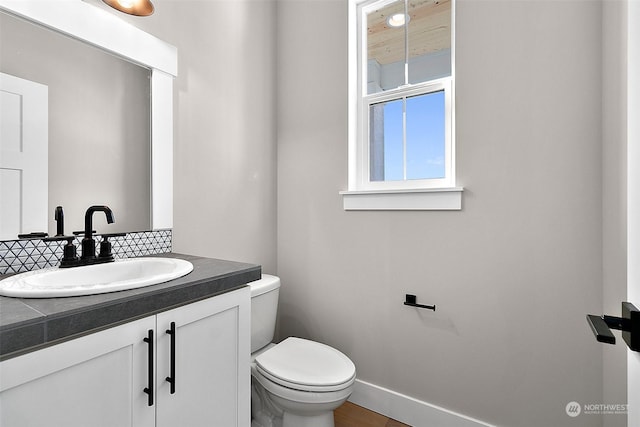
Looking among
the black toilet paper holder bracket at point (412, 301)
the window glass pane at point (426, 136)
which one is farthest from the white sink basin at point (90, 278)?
the window glass pane at point (426, 136)

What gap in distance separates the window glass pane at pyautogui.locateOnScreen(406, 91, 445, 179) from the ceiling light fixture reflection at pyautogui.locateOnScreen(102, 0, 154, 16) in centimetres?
126

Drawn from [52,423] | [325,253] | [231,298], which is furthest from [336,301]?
[52,423]

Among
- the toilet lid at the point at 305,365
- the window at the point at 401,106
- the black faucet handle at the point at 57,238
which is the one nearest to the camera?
the black faucet handle at the point at 57,238

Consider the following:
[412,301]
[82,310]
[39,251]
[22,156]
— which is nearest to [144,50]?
[22,156]

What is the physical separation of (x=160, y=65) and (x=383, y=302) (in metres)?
1.56

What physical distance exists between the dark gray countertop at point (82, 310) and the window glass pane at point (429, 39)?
1444 mm

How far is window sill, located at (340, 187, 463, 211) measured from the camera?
148 cm

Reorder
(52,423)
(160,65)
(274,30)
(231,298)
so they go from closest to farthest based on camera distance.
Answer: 1. (52,423)
2. (231,298)
3. (160,65)
4. (274,30)

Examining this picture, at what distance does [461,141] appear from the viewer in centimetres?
148

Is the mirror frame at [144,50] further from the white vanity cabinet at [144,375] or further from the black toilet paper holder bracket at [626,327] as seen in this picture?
the black toilet paper holder bracket at [626,327]

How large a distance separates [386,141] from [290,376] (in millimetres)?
1286

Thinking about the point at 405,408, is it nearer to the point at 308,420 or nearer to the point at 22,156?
the point at 308,420

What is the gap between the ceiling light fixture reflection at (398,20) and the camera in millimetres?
1730

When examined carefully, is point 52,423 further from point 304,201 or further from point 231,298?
point 304,201
